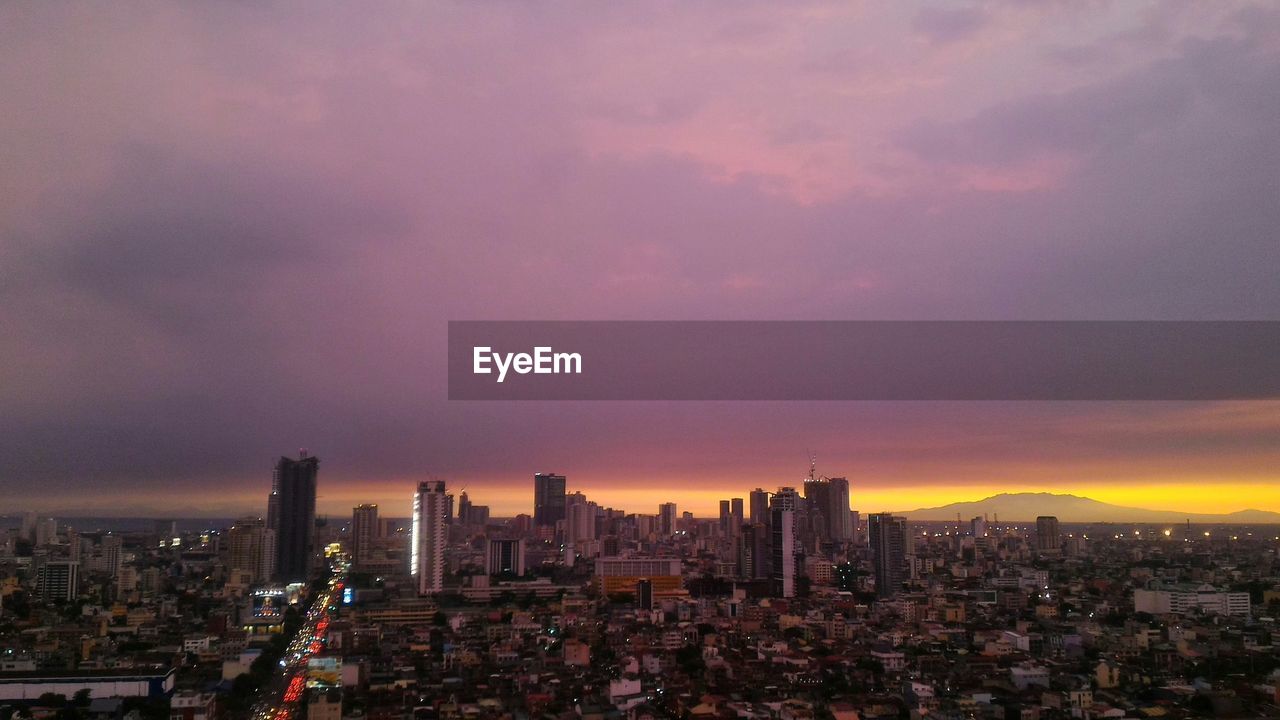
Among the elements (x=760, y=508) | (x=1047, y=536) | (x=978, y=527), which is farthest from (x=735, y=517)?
(x=1047, y=536)

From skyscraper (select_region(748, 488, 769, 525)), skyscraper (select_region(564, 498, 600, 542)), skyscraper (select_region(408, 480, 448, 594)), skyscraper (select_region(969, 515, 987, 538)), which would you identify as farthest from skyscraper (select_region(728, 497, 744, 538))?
skyscraper (select_region(408, 480, 448, 594))

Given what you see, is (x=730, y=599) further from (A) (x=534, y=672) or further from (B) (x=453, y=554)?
(A) (x=534, y=672)

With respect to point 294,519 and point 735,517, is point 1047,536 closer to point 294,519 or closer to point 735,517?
point 735,517

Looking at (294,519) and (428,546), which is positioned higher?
(294,519)

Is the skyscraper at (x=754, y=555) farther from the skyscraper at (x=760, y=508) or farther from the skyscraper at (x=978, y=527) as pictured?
the skyscraper at (x=978, y=527)

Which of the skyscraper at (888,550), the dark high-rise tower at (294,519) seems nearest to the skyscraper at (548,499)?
the dark high-rise tower at (294,519)
